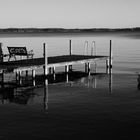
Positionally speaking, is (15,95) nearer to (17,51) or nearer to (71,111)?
(71,111)

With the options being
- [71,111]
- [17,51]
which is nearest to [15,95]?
[71,111]

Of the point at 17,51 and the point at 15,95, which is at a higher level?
the point at 17,51

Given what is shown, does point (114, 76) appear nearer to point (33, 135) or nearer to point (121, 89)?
point (121, 89)

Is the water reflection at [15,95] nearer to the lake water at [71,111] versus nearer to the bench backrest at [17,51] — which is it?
the lake water at [71,111]

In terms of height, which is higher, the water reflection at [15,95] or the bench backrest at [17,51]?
the bench backrest at [17,51]

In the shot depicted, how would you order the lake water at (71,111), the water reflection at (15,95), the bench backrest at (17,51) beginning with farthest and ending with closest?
1. the bench backrest at (17,51)
2. the water reflection at (15,95)
3. the lake water at (71,111)

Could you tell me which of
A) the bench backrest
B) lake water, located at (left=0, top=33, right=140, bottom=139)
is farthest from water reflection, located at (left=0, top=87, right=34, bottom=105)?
the bench backrest

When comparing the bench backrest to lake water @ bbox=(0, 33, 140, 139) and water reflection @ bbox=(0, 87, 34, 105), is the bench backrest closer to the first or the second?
lake water @ bbox=(0, 33, 140, 139)

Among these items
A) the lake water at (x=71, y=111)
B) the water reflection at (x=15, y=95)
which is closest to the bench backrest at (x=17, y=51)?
the lake water at (x=71, y=111)

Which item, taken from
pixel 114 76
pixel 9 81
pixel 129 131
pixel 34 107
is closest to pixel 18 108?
pixel 34 107

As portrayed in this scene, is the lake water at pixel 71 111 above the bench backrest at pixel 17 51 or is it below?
below

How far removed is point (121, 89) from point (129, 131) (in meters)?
9.70

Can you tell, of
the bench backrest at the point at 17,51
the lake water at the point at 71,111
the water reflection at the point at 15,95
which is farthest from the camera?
the bench backrest at the point at 17,51

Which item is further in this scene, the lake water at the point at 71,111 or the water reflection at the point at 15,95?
the water reflection at the point at 15,95
